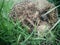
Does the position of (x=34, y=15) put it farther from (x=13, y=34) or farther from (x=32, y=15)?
(x=13, y=34)

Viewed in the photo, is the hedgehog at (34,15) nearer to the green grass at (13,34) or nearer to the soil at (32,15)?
the soil at (32,15)

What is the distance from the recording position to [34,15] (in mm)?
2088

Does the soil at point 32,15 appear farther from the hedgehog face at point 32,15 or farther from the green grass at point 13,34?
the green grass at point 13,34

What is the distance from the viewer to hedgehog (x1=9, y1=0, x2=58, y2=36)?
2.00 m

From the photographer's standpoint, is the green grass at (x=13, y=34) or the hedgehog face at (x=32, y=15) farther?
the hedgehog face at (x=32, y=15)

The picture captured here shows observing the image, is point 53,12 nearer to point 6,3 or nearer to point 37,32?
point 37,32

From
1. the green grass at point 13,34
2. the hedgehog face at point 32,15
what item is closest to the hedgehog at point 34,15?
the hedgehog face at point 32,15

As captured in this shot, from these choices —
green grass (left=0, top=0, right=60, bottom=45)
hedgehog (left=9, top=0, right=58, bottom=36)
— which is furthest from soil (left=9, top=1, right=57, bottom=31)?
green grass (left=0, top=0, right=60, bottom=45)

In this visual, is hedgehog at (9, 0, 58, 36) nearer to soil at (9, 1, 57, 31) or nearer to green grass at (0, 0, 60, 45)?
soil at (9, 1, 57, 31)

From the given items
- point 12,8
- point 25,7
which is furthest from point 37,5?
point 12,8

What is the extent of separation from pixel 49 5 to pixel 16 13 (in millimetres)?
418

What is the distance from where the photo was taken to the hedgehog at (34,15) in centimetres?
200

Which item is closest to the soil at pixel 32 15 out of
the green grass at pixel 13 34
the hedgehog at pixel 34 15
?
the hedgehog at pixel 34 15

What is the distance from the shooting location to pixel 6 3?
77.0 inches
